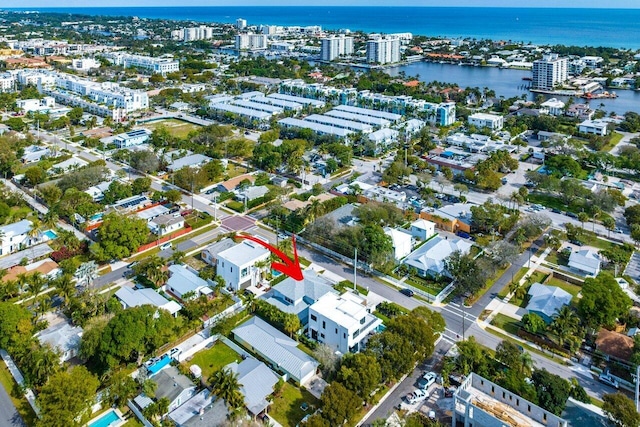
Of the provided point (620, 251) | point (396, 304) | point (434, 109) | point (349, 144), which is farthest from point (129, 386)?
point (434, 109)

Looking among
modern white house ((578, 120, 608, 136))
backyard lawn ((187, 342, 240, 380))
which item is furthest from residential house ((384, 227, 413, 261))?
modern white house ((578, 120, 608, 136))

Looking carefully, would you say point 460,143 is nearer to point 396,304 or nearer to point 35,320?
point 396,304

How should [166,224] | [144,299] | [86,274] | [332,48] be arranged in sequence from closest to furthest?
[144,299] → [86,274] → [166,224] → [332,48]

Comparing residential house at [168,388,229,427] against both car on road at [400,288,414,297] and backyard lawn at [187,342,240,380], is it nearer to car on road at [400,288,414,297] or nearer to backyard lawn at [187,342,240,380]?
backyard lawn at [187,342,240,380]

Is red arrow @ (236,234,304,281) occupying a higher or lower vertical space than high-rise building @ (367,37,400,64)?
lower

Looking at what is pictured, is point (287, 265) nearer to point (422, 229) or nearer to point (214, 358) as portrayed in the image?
point (214, 358)

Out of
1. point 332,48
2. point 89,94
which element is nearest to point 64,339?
point 89,94

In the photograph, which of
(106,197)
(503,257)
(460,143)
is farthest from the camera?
(460,143)
